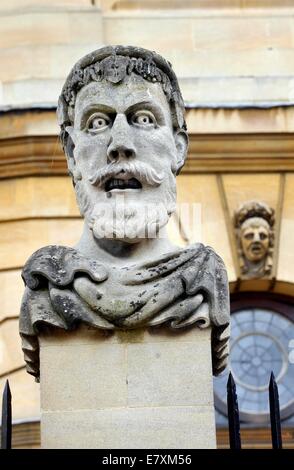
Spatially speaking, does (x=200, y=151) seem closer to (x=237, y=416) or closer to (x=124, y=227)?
(x=124, y=227)

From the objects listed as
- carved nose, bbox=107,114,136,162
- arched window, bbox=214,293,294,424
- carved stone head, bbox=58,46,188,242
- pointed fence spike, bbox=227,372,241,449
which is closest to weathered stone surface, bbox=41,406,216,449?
pointed fence spike, bbox=227,372,241,449

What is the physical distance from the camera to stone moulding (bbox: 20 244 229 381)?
858 cm

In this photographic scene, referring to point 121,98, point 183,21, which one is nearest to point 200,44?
point 183,21

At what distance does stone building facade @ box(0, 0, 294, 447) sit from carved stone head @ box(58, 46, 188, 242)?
32.8ft

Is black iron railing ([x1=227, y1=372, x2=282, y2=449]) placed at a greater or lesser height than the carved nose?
lesser

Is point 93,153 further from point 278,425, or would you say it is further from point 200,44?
point 200,44

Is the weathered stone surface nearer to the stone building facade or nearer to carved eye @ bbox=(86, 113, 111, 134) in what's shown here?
carved eye @ bbox=(86, 113, 111, 134)

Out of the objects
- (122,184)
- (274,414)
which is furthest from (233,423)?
(122,184)

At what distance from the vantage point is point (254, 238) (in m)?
19.7

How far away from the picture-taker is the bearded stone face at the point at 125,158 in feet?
29.1

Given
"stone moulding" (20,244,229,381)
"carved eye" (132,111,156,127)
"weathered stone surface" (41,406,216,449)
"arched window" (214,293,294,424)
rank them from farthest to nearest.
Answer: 1. "arched window" (214,293,294,424)
2. "carved eye" (132,111,156,127)
3. "stone moulding" (20,244,229,381)
4. "weathered stone surface" (41,406,216,449)

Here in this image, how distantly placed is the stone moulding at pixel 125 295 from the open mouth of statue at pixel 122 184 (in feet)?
1.14

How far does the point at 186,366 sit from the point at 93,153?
40.9 inches
